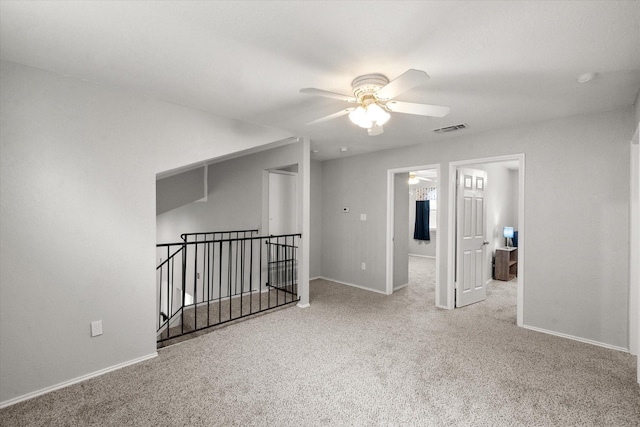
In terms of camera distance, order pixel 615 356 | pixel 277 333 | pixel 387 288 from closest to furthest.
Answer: pixel 615 356 < pixel 277 333 < pixel 387 288

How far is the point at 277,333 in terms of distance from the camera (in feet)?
10.3

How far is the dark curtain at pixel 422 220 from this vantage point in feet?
28.3

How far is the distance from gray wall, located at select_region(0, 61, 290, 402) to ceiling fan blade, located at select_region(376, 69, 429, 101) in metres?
1.96

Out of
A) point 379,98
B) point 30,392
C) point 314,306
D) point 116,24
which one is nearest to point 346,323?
point 314,306

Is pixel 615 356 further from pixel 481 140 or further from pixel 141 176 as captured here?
pixel 141 176

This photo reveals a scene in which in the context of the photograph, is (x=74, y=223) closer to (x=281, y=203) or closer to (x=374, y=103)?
(x=374, y=103)

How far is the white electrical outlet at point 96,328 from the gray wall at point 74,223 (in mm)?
38

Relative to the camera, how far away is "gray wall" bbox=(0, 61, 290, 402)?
2.03 meters

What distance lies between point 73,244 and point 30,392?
1.05 metres

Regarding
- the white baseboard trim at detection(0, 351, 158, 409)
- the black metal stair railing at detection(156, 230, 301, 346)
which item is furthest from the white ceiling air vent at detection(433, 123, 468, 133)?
the white baseboard trim at detection(0, 351, 158, 409)

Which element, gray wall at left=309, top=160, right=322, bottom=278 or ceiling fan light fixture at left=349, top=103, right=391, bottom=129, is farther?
gray wall at left=309, top=160, right=322, bottom=278

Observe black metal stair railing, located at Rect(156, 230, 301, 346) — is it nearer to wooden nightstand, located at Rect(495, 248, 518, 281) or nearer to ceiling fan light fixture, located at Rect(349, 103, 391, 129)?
ceiling fan light fixture, located at Rect(349, 103, 391, 129)

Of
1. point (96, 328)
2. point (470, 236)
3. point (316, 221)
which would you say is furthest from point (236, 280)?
point (470, 236)

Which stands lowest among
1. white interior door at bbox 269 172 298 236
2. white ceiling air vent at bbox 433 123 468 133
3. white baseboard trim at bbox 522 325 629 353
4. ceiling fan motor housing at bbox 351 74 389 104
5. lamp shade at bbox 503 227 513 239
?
white baseboard trim at bbox 522 325 629 353
